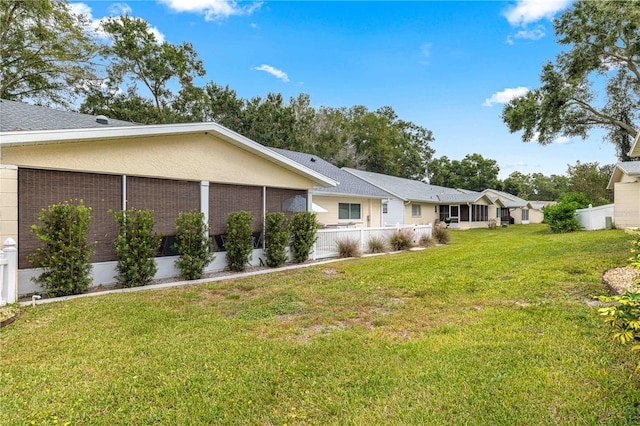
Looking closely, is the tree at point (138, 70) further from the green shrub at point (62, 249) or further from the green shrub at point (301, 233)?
the green shrub at point (62, 249)

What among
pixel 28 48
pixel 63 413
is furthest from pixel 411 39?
pixel 28 48

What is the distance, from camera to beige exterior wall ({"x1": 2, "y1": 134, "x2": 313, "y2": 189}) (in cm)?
666

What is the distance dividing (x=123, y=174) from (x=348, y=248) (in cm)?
769

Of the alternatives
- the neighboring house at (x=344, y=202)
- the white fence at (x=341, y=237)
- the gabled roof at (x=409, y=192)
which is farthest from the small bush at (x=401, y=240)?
the gabled roof at (x=409, y=192)

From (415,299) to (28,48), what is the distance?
2378 cm

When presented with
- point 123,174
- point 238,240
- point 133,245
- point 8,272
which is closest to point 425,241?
point 238,240

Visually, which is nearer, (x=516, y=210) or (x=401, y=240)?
(x=401, y=240)

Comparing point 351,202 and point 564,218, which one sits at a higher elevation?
point 351,202

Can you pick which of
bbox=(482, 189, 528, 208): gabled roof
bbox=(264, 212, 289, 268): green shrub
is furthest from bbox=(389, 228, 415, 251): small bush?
bbox=(482, 189, 528, 208): gabled roof

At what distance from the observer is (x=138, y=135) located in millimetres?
7723

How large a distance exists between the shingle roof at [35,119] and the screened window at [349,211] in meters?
11.2

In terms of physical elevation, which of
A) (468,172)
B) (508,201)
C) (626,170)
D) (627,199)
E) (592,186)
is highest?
(468,172)

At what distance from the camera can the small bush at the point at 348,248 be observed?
40.6ft

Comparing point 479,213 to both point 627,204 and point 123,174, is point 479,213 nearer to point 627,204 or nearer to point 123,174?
point 627,204
